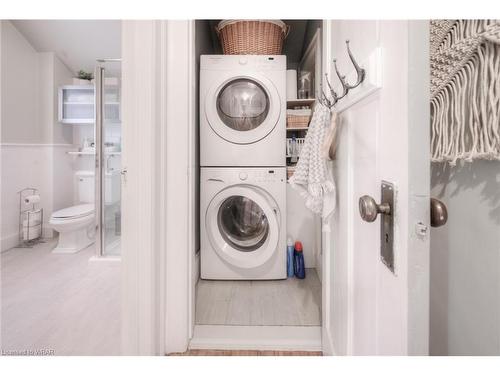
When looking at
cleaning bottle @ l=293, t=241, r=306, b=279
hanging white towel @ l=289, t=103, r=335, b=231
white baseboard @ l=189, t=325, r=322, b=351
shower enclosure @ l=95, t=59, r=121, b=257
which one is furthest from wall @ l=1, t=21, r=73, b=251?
hanging white towel @ l=289, t=103, r=335, b=231

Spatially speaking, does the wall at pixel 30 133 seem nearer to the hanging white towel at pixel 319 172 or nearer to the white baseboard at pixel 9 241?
the white baseboard at pixel 9 241

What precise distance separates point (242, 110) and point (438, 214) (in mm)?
1747

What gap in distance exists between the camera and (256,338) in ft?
4.70

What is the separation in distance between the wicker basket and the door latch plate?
1788 millimetres

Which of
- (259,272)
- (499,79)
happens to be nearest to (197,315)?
(259,272)

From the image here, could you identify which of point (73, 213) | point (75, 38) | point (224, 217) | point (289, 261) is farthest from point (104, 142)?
point (289, 261)

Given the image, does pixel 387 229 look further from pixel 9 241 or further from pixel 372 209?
pixel 9 241

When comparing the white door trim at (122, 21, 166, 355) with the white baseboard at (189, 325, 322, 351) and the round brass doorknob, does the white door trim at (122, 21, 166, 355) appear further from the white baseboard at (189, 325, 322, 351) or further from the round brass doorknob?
the round brass doorknob

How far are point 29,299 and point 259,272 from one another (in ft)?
5.11

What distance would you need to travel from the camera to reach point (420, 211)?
1.63 feet

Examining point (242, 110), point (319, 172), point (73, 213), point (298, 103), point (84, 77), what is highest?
point (84, 77)

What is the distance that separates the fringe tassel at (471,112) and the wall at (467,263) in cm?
5

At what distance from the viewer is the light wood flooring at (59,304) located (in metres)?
1.40

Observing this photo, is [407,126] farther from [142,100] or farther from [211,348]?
[211,348]
